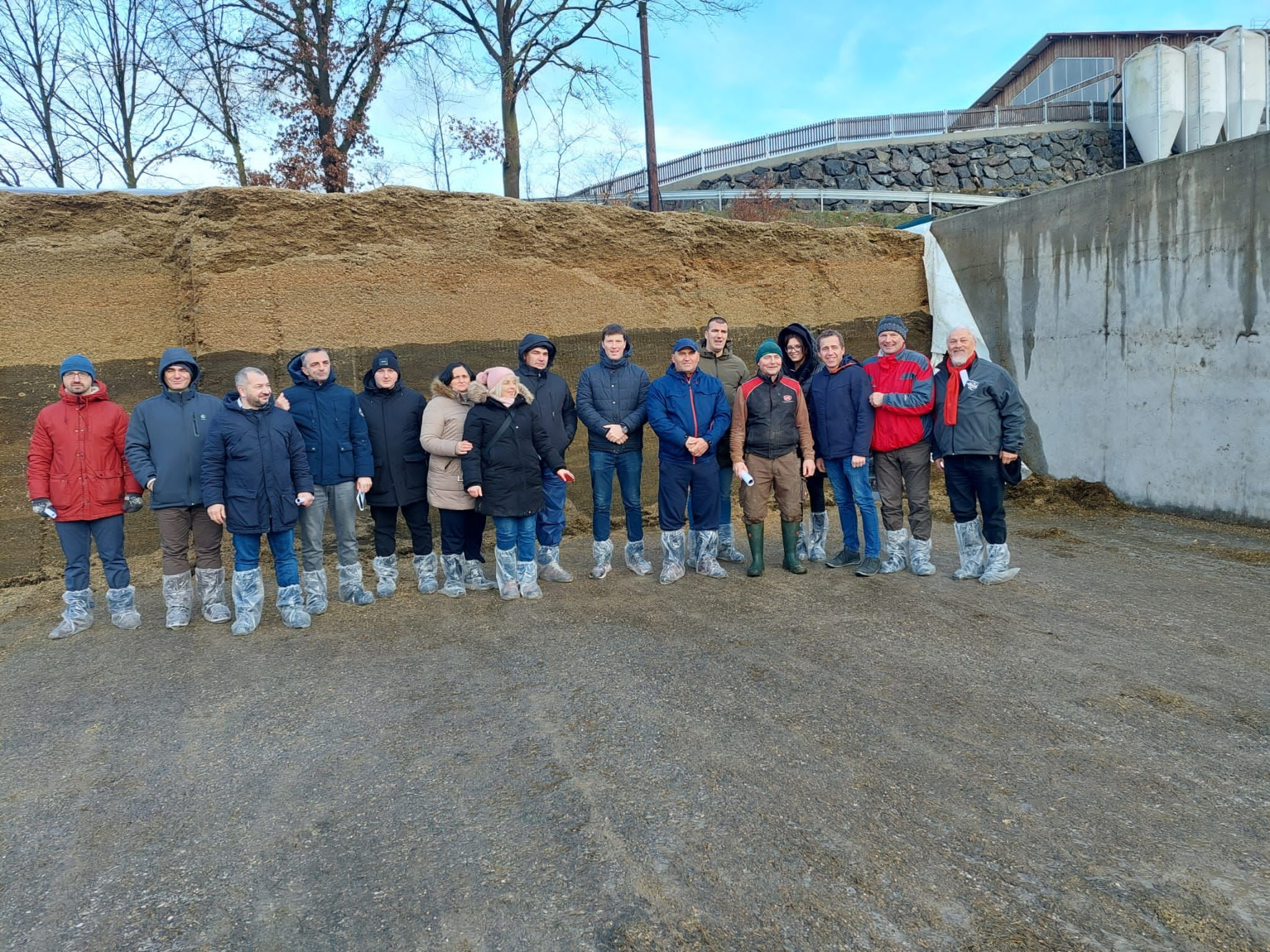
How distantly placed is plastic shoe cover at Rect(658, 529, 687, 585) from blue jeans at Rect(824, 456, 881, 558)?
1.14m

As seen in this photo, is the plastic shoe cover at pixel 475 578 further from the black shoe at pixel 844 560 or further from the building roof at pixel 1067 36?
the building roof at pixel 1067 36

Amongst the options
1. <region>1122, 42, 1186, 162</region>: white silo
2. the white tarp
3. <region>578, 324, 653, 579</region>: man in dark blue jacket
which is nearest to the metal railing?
<region>1122, 42, 1186, 162</region>: white silo

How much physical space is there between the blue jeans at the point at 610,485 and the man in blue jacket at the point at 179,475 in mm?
2444

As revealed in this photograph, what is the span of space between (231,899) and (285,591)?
2.89 meters

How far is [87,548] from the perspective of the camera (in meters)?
5.16

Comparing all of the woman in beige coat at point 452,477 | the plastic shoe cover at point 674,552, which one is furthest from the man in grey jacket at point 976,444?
the woman in beige coat at point 452,477

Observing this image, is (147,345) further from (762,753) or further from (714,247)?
(762,753)

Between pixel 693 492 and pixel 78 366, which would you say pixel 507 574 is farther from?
pixel 78 366

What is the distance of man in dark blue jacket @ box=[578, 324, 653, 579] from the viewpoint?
6.02 metres

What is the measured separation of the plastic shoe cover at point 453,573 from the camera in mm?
5707

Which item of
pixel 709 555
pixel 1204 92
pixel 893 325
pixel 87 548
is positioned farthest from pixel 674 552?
pixel 1204 92

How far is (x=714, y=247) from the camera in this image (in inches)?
335

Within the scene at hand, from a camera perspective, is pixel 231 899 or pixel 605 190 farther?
pixel 605 190

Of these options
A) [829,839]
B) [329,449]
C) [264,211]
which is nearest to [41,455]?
[329,449]
